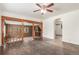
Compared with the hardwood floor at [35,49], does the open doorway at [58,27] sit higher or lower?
higher

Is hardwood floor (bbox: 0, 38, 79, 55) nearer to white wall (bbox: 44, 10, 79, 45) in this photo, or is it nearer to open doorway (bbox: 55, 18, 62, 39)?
white wall (bbox: 44, 10, 79, 45)

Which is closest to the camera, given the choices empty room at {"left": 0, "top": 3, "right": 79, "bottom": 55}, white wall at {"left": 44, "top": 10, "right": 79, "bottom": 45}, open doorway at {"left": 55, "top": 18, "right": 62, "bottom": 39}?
empty room at {"left": 0, "top": 3, "right": 79, "bottom": 55}

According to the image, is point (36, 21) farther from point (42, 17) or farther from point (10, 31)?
point (10, 31)

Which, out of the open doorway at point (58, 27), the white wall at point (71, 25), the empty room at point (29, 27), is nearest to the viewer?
the empty room at point (29, 27)

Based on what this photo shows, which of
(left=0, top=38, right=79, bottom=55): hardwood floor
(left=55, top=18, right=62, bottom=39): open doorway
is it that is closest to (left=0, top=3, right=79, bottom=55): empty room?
(left=0, top=38, right=79, bottom=55): hardwood floor

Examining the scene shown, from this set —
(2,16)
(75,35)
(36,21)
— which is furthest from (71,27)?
(2,16)

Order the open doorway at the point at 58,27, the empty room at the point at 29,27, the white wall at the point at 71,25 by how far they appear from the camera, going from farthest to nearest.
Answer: the open doorway at the point at 58,27 → the white wall at the point at 71,25 → the empty room at the point at 29,27

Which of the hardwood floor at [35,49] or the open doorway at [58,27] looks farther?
the open doorway at [58,27]

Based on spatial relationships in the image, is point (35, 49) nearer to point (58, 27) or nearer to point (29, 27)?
point (29, 27)

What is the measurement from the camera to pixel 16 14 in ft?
6.88

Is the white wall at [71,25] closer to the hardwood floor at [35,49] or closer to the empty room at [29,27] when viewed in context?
the empty room at [29,27]

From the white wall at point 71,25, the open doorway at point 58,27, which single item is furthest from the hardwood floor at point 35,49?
the open doorway at point 58,27

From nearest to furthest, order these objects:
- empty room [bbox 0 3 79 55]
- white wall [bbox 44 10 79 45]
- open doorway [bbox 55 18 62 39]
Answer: empty room [bbox 0 3 79 55] → white wall [bbox 44 10 79 45] → open doorway [bbox 55 18 62 39]

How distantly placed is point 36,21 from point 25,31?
42 cm
